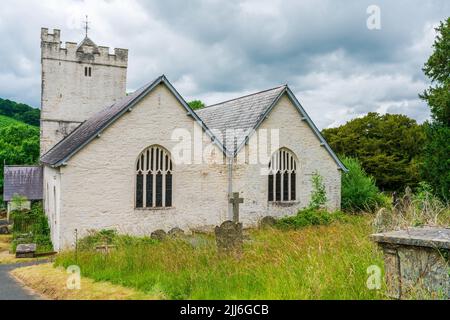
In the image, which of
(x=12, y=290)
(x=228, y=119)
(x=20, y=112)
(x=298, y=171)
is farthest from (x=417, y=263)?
(x=20, y=112)

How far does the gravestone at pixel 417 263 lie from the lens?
4.88 m

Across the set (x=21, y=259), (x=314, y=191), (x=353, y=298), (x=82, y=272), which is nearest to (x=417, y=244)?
(x=353, y=298)

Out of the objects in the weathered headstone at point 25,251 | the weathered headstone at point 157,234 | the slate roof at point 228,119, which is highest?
the slate roof at point 228,119

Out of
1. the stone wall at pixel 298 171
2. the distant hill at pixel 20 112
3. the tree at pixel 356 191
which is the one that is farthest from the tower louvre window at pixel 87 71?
the distant hill at pixel 20 112

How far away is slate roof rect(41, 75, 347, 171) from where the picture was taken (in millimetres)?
19219

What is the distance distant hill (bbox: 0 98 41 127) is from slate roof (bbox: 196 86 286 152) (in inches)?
2902

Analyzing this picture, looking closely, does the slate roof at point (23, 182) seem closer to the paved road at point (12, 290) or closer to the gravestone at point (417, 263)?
the paved road at point (12, 290)

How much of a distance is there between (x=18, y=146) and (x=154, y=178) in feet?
139

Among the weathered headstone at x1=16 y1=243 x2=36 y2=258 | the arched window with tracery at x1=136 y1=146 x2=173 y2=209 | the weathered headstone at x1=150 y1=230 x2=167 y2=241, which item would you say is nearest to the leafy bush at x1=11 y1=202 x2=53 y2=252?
the weathered headstone at x1=16 y1=243 x2=36 y2=258

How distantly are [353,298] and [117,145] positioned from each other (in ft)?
48.9

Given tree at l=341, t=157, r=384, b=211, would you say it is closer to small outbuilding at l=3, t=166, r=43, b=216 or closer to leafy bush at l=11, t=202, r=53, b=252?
leafy bush at l=11, t=202, r=53, b=252

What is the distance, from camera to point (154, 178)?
776 inches
